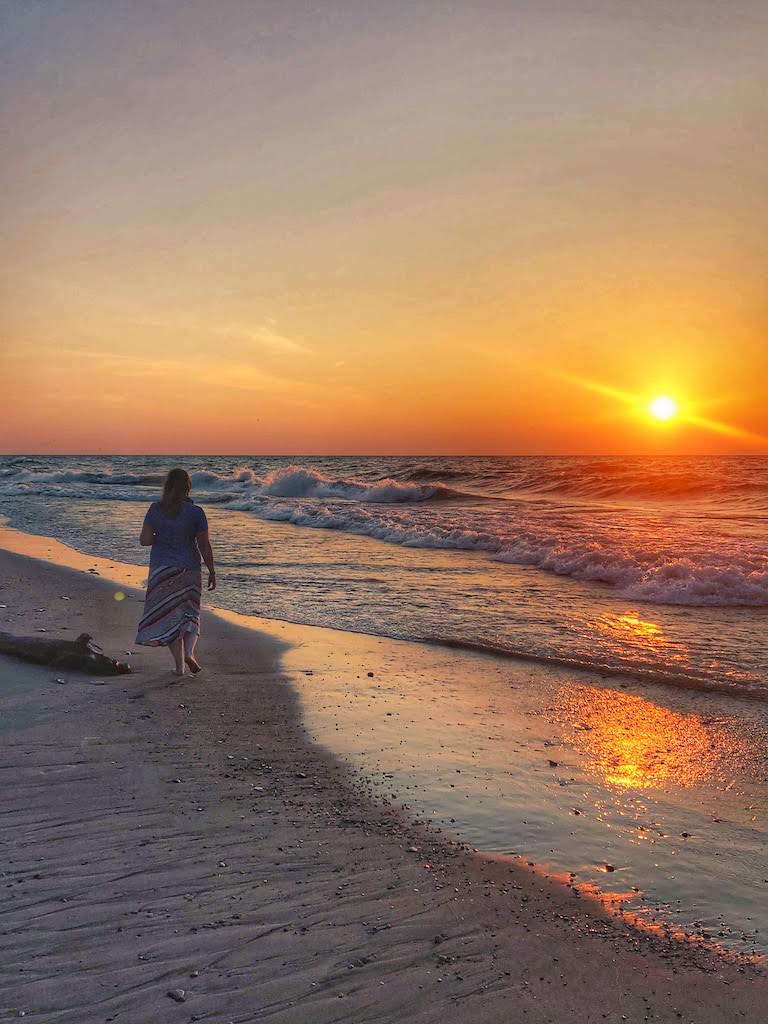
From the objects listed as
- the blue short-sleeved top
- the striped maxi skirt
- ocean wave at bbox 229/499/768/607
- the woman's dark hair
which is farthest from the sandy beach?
ocean wave at bbox 229/499/768/607

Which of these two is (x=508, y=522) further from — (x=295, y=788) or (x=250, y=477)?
(x=250, y=477)

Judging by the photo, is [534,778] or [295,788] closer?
[295,788]

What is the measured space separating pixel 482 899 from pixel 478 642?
5254 millimetres

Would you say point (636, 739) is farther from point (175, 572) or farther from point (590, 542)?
point (590, 542)

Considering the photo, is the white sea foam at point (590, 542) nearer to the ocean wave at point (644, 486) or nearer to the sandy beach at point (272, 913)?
the ocean wave at point (644, 486)

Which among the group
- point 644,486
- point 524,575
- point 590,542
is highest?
point 644,486

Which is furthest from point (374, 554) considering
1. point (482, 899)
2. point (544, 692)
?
point (482, 899)

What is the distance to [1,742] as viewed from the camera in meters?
4.89

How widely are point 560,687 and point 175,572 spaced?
3637mm

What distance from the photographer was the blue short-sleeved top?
23.3 feet

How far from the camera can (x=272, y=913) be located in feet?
10.3

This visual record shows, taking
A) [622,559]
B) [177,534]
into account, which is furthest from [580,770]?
[622,559]

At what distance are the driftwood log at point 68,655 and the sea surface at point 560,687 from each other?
5.49 feet

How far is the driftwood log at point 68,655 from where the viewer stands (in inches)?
263
